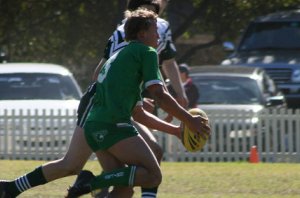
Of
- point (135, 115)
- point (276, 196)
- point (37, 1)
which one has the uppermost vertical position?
point (37, 1)

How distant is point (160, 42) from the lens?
9.52m

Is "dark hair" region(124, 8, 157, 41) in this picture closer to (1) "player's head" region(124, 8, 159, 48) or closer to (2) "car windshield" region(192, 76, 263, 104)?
(1) "player's head" region(124, 8, 159, 48)

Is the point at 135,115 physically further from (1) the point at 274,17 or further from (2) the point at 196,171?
(1) the point at 274,17

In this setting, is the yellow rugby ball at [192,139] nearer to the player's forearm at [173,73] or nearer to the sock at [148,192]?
the sock at [148,192]

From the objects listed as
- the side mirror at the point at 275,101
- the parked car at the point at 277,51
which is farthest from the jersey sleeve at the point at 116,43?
the parked car at the point at 277,51

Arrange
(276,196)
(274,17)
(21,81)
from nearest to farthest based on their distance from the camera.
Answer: (276,196), (21,81), (274,17)

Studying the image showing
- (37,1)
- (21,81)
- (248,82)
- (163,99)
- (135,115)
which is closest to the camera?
(163,99)

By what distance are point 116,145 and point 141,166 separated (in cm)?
23

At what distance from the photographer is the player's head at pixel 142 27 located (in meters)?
8.00

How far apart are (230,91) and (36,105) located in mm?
3310

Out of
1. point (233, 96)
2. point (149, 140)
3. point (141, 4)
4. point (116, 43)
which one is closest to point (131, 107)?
point (149, 140)

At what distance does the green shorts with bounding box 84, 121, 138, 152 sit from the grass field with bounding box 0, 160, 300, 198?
2390mm

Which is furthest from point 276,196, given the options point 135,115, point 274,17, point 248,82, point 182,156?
point 274,17

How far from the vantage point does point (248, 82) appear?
1888cm
